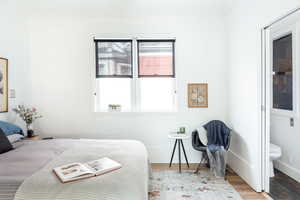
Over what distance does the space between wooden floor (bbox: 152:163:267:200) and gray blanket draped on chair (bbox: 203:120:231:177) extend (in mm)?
190

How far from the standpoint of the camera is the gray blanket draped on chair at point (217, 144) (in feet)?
10.0

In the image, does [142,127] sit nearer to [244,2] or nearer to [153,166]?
[153,166]

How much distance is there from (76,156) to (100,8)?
2579mm

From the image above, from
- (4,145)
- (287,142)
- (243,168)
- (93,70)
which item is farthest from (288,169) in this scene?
(4,145)

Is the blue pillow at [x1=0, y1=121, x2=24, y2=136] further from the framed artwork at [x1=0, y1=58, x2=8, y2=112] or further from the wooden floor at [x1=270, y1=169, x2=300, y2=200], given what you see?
the wooden floor at [x1=270, y1=169, x2=300, y2=200]

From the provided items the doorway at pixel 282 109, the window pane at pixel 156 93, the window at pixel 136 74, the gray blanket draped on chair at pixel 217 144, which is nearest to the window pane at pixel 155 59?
the window at pixel 136 74

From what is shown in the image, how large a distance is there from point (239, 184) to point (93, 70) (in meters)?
3.03

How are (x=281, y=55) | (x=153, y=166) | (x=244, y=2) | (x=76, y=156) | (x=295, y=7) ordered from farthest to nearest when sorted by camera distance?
(x=153, y=166) → (x=281, y=55) → (x=244, y=2) → (x=76, y=156) → (x=295, y=7)

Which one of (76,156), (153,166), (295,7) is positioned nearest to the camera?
Result: (295,7)

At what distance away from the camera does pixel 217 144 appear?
327cm

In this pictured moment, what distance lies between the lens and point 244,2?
2.97m

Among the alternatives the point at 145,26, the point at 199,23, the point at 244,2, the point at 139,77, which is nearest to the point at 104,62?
the point at 139,77

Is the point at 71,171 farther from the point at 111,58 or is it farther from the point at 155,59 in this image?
the point at 155,59

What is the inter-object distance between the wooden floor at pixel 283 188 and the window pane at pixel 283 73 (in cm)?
105
